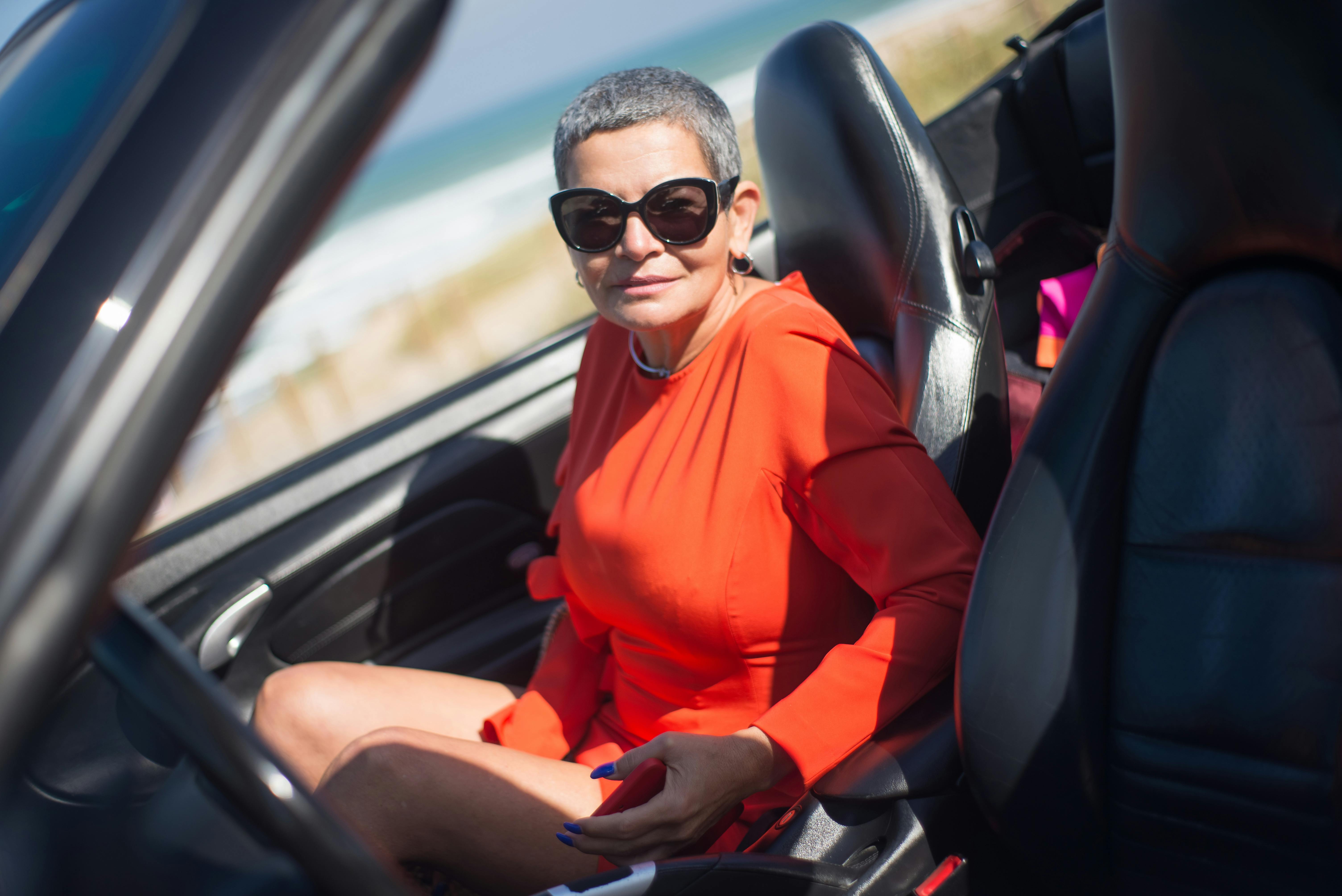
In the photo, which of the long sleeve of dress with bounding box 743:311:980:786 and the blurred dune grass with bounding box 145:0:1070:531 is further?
the blurred dune grass with bounding box 145:0:1070:531

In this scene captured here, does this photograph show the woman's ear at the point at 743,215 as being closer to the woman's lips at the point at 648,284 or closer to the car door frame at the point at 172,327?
the woman's lips at the point at 648,284

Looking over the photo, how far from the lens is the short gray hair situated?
→ 1.39 m

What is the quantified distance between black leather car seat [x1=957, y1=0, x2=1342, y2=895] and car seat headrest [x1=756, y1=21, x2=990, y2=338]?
586mm

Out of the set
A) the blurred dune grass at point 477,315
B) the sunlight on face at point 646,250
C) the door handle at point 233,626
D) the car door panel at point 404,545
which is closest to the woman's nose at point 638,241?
the sunlight on face at point 646,250

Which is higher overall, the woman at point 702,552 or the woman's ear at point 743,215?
the woman's ear at point 743,215

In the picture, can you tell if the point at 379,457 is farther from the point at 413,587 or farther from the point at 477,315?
the point at 477,315

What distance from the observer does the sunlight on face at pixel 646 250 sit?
1393 mm

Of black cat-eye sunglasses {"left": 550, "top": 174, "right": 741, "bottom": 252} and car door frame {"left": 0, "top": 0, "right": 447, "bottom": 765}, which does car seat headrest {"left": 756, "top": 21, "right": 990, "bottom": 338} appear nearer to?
black cat-eye sunglasses {"left": 550, "top": 174, "right": 741, "bottom": 252}

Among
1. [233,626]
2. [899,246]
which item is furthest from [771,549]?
[233,626]

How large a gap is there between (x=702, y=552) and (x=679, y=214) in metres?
0.50

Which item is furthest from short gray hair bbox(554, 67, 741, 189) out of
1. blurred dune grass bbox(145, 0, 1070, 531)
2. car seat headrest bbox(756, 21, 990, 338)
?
blurred dune grass bbox(145, 0, 1070, 531)

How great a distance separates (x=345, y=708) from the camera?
5.46 ft

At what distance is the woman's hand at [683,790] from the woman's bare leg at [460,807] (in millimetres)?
135

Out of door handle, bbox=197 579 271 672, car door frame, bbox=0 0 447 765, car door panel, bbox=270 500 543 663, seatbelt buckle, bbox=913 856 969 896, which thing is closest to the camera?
car door frame, bbox=0 0 447 765
